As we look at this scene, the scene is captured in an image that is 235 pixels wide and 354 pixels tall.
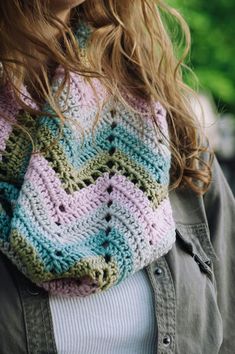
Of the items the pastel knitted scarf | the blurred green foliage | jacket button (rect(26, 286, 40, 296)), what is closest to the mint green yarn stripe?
the pastel knitted scarf

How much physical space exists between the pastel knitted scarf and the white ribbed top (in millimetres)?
57

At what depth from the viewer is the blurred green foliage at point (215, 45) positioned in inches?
230

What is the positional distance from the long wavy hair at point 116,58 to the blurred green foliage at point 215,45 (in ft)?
10.9

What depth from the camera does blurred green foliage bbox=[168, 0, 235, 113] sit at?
5848 millimetres

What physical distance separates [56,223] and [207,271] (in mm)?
479

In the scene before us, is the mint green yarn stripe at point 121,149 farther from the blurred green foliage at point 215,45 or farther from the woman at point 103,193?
the blurred green foliage at point 215,45

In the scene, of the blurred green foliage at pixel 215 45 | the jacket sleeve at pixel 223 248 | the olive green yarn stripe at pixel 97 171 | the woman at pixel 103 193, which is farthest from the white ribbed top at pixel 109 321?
the blurred green foliage at pixel 215 45

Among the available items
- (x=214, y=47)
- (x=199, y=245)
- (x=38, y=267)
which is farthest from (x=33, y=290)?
(x=214, y=47)

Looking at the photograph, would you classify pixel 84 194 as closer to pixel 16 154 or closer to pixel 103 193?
pixel 103 193

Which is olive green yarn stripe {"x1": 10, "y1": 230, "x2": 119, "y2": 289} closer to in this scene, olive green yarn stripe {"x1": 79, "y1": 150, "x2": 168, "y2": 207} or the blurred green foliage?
olive green yarn stripe {"x1": 79, "y1": 150, "x2": 168, "y2": 207}

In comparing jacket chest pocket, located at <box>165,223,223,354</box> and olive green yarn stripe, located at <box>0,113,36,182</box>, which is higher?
olive green yarn stripe, located at <box>0,113,36,182</box>

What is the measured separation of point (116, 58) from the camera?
2.36 metres

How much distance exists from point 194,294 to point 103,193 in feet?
1.13

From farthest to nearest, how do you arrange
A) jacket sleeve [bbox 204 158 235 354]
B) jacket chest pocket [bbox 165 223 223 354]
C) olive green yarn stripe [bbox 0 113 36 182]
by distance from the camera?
jacket sleeve [bbox 204 158 235 354] → jacket chest pocket [bbox 165 223 223 354] → olive green yarn stripe [bbox 0 113 36 182]
